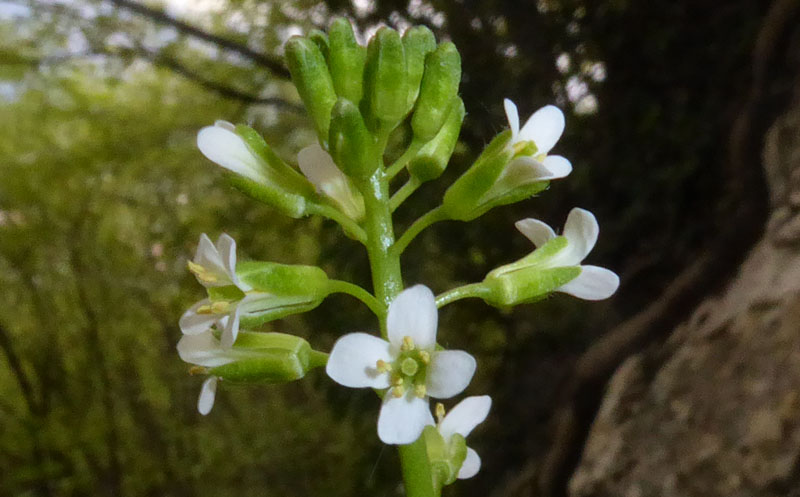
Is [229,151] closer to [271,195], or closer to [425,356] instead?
[271,195]

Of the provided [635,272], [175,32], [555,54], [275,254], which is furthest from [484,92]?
[175,32]

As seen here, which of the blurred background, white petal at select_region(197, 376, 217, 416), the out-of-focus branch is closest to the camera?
white petal at select_region(197, 376, 217, 416)

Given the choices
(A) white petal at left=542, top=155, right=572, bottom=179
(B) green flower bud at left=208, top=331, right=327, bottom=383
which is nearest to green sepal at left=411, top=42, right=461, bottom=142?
(A) white petal at left=542, top=155, right=572, bottom=179

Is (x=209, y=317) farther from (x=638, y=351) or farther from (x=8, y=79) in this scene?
(x=8, y=79)

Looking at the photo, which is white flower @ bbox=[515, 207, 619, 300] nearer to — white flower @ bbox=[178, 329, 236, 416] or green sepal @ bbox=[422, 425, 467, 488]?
green sepal @ bbox=[422, 425, 467, 488]

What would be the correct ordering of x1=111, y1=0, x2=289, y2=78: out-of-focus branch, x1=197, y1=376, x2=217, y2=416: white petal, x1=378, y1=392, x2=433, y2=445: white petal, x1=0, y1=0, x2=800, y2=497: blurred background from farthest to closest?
x1=111, y1=0, x2=289, y2=78: out-of-focus branch → x1=0, y1=0, x2=800, y2=497: blurred background → x1=197, y1=376, x2=217, y2=416: white petal → x1=378, y1=392, x2=433, y2=445: white petal

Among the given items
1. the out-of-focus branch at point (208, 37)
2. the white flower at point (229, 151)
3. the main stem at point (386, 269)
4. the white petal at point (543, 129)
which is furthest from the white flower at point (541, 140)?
the out-of-focus branch at point (208, 37)
